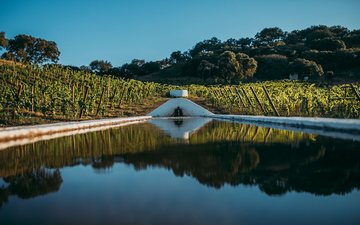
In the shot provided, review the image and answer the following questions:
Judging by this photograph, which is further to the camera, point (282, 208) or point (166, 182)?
point (166, 182)

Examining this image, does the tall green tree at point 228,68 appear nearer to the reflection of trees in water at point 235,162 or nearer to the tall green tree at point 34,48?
the tall green tree at point 34,48

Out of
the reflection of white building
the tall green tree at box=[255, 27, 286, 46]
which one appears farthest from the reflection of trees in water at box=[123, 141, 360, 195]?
the tall green tree at box=[255, 27, 286, 46]

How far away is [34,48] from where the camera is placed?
160ft

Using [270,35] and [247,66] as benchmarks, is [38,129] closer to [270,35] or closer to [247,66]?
[247,66]

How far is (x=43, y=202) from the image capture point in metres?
3.05

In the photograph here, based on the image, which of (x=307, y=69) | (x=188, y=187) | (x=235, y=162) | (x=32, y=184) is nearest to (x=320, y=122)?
(x=235, y=162)

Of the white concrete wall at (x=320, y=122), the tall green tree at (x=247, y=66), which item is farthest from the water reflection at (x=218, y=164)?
the tall green tree at (x=247, y=66)

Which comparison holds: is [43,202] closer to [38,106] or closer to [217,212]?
[217,212]

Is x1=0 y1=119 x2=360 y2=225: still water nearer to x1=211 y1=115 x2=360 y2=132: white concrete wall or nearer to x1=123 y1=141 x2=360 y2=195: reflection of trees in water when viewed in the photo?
x1=123 y1=141 x2=360 y2=195: reflection of trees in water

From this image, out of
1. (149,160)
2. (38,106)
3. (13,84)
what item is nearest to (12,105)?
(38,106)

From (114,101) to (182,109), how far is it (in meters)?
5.20

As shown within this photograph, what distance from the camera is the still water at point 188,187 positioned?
2.54 metres

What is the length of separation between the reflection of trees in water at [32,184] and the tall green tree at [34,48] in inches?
1878

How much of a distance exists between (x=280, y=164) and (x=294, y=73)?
47849 millimetres
